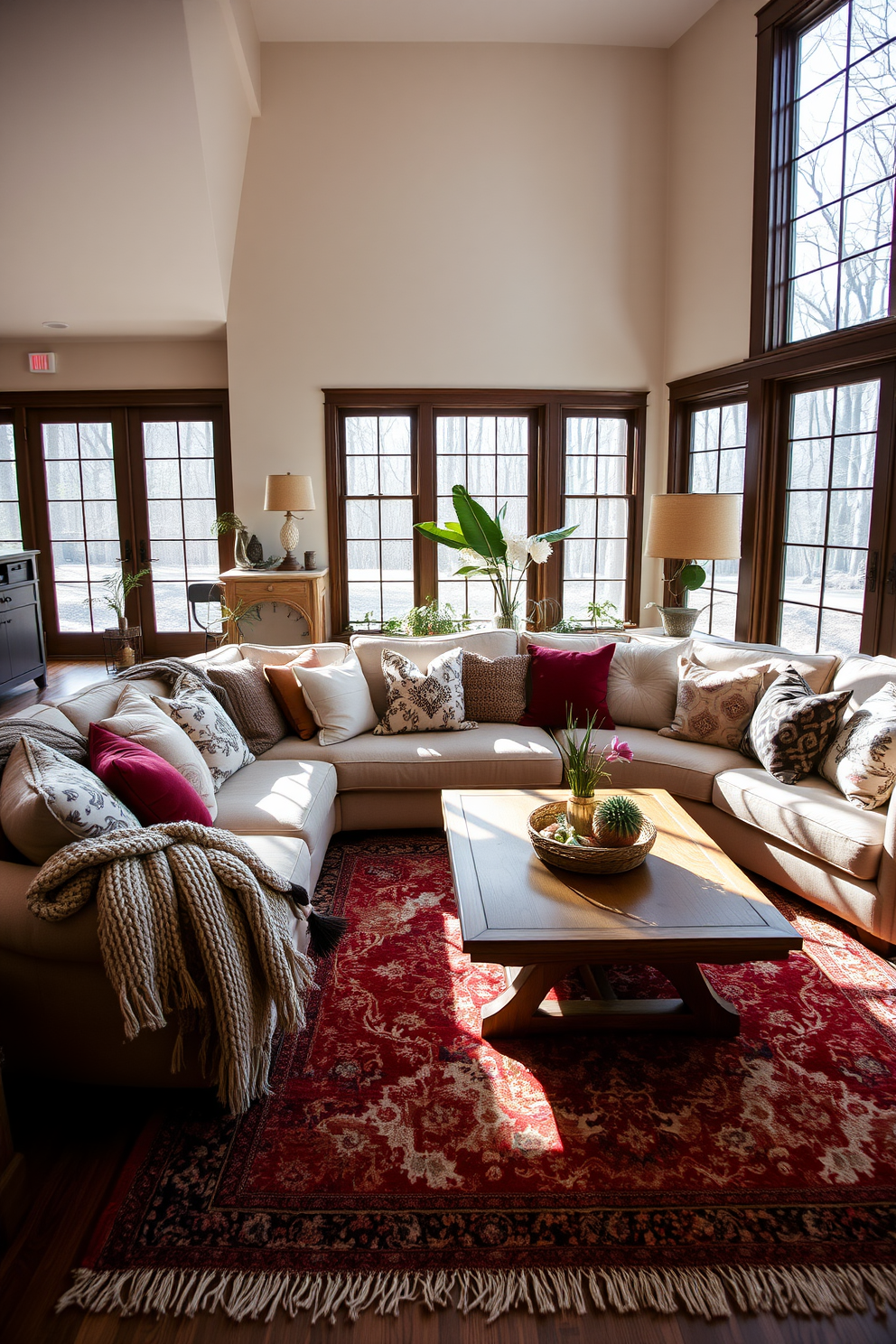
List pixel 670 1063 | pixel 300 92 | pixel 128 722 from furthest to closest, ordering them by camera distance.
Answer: pixel 300 92 < pixel 128 722 < pixel 670 1063

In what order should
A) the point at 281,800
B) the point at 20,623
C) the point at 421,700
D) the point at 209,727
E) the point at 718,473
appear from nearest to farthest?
1. the point at 281,800
2. the point at 209,727
3. the point at 421,700
4. the point at 718,473
5. the point at 20,623

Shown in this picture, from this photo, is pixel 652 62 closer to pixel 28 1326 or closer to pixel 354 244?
pixel 354 244

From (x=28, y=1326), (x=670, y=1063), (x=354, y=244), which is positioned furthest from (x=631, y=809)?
(x=354, y=244)

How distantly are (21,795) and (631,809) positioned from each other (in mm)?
1692

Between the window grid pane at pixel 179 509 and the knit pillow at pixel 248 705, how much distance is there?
3.63 meters

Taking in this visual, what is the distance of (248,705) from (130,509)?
167 inches

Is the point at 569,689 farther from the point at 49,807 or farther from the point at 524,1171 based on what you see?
the point at 49,807

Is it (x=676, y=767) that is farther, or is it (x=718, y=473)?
(x=718, y=473)

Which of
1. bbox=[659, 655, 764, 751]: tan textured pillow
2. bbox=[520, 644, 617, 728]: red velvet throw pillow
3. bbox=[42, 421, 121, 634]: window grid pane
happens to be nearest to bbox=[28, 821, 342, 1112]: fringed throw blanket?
bbox=[520, 644, 617, 728]: red velvet throw pillow

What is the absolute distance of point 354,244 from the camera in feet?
20.1

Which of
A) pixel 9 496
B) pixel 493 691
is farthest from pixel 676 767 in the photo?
pixel 9 496

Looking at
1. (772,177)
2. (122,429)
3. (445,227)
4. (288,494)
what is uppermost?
(445,227)

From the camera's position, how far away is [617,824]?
2537mm

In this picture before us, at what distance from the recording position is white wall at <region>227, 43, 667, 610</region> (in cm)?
598
